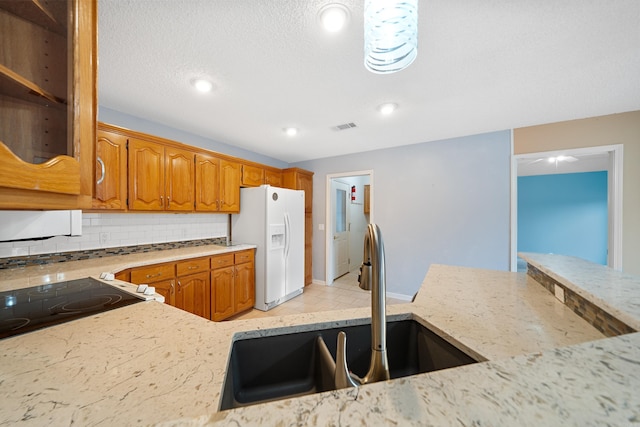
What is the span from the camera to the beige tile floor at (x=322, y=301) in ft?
9.88

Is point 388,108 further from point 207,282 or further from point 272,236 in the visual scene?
point 207,282

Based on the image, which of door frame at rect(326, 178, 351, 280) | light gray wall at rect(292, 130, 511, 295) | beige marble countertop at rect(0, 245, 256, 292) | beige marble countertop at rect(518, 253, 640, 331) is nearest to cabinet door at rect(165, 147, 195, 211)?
beige marble countertop at rect(0, 245, 256, 292)

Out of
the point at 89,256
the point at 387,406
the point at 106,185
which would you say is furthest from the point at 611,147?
the point at 89,256

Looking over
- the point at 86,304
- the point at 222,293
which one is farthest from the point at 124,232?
the point at 86,304

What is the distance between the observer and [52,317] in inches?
34.8

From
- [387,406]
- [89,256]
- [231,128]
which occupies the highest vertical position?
[231,128]

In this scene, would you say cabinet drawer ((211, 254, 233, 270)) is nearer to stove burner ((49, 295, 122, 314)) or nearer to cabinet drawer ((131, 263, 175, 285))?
cabinet drawer ((131, 263, 175, 285))

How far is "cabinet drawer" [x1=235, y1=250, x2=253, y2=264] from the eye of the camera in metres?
2.89

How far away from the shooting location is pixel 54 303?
104 cm

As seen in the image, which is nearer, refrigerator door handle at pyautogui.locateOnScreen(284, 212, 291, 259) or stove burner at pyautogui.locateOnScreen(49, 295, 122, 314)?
stove burner at pyautogui.locateOnScreen(49, 295, 122, 314)

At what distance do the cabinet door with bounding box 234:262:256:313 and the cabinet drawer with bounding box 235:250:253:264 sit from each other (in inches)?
2.0

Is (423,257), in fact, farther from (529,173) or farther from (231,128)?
(529,173)

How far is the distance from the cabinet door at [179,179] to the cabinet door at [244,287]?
99 cm

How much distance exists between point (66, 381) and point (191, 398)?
0.34 meters
